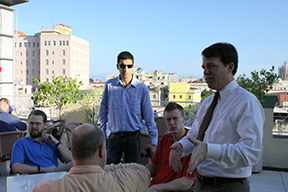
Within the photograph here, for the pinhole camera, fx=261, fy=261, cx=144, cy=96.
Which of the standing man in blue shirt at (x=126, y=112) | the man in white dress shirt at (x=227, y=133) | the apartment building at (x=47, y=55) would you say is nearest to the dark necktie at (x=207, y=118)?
the man in white dress shirt at (x=227, y=133)

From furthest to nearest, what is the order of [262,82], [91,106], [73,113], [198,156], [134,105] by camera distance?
1. [73,113]
2. [91,106]
3. [262,82]
4. [134,105]
5. [198,156]

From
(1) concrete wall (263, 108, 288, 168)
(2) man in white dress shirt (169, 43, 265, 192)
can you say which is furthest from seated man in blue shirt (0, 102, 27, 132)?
(1) concrete wall (263, 108, 288, 168)

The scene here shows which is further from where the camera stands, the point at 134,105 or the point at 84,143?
the point at 134,105

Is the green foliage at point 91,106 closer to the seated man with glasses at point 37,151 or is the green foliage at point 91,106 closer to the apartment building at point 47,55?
the seated man with glasses at point 37,151

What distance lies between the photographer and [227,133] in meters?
1.32

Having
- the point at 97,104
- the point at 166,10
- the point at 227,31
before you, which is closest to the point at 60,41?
the point at 166,10

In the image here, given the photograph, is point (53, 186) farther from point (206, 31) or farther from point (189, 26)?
point (206, 31)

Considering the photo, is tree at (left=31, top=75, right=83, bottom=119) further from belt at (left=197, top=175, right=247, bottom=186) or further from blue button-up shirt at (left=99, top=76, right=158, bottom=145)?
belt at (left=197, top=175, right=247, bottom=186)

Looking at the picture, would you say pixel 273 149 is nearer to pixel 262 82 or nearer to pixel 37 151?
pixel 262 82

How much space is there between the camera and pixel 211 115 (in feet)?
4.79

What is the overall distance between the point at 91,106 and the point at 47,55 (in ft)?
280

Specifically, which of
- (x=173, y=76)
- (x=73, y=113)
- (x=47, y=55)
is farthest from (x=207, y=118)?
(x=173, y=76)

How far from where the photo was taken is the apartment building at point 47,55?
8531 centimetres

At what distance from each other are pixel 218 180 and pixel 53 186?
0.85 m
